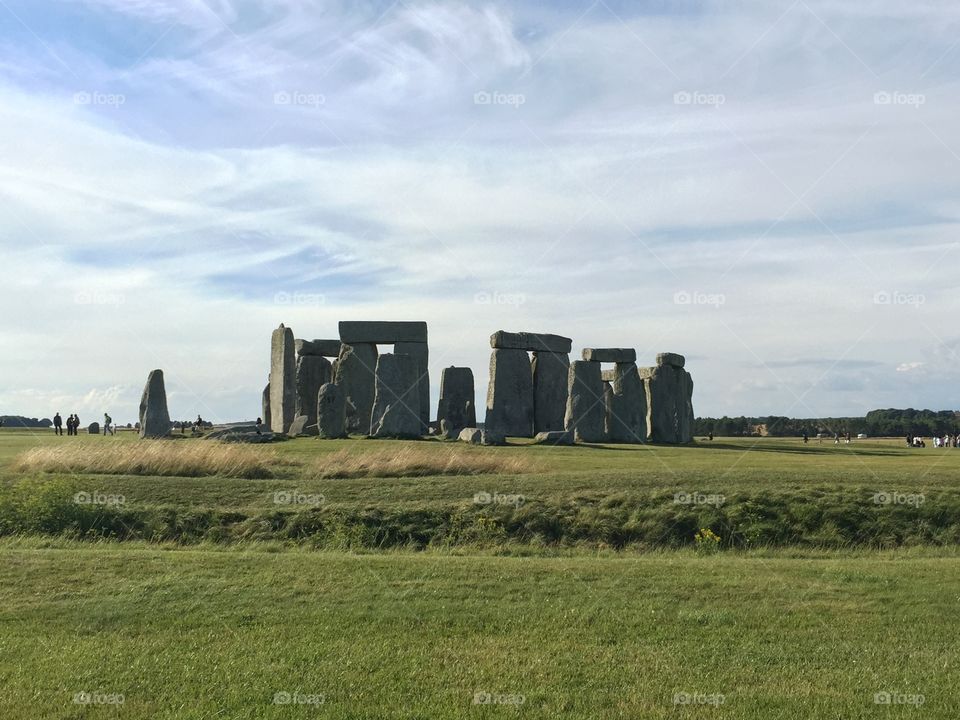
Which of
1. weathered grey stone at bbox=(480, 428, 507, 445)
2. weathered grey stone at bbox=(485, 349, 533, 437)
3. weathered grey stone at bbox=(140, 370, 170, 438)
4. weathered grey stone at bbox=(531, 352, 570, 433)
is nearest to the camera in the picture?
Answer: weathered grey stone at bbox=(480, 428, 507, 445)

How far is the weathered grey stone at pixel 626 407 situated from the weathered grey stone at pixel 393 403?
719cm

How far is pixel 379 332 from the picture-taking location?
118 ft

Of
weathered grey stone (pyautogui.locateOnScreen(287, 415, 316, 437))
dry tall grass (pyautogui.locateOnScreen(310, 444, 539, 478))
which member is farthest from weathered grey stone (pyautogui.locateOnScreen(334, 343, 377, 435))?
dry tall grass (pyautogui.locateOnScreen(310, 444, 539, 478))

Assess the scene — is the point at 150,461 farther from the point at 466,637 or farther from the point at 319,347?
the point at 319,347

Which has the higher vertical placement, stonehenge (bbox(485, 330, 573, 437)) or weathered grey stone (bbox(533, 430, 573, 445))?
stonehenge (bbox(485, 330, 573, 437))

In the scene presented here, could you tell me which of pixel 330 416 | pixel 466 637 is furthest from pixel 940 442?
pixel 466 637

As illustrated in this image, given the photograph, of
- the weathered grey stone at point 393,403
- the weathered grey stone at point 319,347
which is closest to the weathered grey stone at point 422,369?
the weathered grey stone at point 393,403

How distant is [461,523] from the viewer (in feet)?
60.2

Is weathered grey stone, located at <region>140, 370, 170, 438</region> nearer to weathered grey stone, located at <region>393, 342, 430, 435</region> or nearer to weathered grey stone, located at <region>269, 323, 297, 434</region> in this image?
weathered grey stone, located at <region>269, 323, 297, 434</region>

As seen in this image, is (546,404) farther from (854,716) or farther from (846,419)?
(846,419)

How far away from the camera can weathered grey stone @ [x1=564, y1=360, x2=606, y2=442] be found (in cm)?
3438

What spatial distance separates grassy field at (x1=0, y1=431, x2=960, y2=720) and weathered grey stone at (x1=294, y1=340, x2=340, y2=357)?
50.7 feet

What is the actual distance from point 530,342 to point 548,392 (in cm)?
202

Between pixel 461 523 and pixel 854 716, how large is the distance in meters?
10.5
